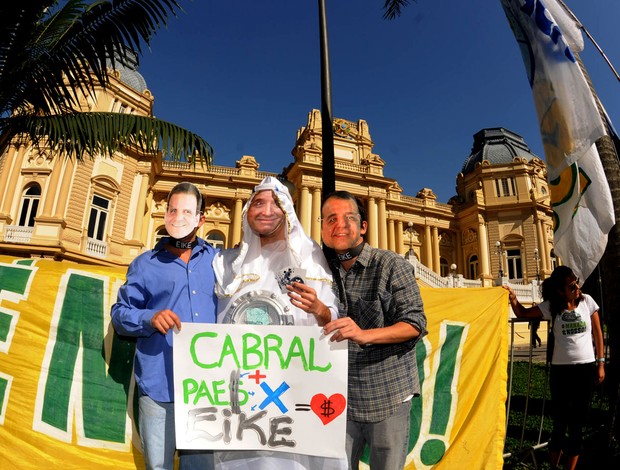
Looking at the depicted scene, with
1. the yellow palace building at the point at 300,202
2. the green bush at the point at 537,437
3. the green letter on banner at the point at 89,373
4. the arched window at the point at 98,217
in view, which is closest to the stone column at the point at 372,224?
the yellow palace building at the point at 300,202

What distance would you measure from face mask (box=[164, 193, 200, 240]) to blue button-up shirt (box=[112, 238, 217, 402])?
130 millimetres

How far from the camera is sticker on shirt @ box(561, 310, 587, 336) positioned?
3.41 meters

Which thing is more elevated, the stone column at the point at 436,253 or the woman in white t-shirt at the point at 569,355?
the stone column at the point at 436,253

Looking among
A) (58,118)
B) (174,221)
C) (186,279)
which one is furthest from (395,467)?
(58,118)

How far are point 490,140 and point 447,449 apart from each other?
4148 cm

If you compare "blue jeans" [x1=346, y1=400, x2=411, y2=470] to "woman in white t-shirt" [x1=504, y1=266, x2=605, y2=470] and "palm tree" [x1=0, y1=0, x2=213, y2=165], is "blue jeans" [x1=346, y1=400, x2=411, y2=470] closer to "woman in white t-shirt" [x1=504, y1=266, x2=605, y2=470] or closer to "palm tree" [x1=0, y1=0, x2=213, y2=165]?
"woman in white t-shirt" [x1=504, y1=266, x2=605, y2=470]

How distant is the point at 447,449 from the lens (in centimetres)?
313

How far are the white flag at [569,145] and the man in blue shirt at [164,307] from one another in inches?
107

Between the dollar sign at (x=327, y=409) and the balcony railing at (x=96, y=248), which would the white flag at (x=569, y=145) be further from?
the balcony railing at (x=96, y=248)

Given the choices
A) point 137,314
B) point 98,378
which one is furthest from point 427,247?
point 137,314

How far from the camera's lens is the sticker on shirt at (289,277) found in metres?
1.78

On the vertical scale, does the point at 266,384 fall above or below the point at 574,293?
below

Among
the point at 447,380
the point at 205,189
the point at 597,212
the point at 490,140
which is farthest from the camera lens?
the point at 490,140

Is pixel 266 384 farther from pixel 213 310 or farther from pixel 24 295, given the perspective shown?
pixel 24 295
